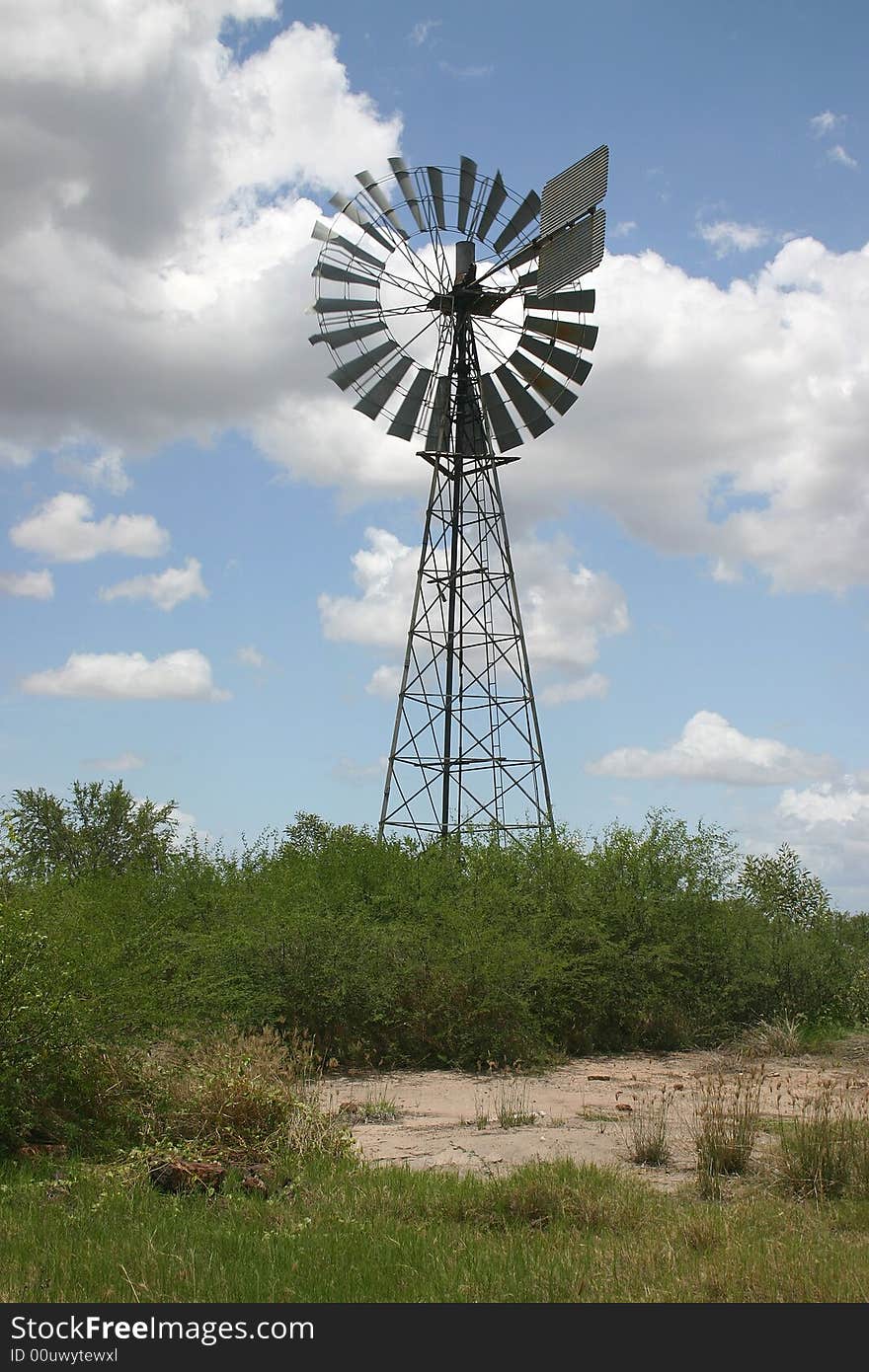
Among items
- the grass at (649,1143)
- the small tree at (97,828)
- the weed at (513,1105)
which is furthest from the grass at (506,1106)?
the small tree at (97,828)

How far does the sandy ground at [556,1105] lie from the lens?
32.1ft

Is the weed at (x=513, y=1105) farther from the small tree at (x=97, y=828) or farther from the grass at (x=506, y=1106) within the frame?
the small tree at (x=97, y=828)

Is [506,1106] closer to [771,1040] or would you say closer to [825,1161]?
[825,1161]

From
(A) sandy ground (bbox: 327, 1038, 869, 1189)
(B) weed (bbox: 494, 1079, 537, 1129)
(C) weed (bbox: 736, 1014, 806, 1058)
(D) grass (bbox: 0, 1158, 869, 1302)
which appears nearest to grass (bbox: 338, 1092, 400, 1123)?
(A) sandy ground (bbox: 327, 1038, 869, 1189)

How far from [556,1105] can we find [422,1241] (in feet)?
18.2

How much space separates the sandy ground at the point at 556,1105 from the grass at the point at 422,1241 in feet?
3.93

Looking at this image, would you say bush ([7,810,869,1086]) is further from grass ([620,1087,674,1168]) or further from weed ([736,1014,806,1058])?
grass ([620,1087,674,1168])

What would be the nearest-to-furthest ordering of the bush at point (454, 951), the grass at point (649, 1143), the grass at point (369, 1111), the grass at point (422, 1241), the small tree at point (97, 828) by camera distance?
the grass at point (422, 1241) < the grass at point (649, 1143) < the grass at point (369, 1111) < the bush at point (454, 951) < the small tree at point (97, 828)

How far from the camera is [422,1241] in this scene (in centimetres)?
709

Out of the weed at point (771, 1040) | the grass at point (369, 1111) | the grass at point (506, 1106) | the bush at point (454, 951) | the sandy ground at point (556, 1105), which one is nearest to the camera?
the sandy ground at point (556, 1105)

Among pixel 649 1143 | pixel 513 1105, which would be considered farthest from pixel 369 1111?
pixel 649 1143

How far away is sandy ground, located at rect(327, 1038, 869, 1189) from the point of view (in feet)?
32.1
